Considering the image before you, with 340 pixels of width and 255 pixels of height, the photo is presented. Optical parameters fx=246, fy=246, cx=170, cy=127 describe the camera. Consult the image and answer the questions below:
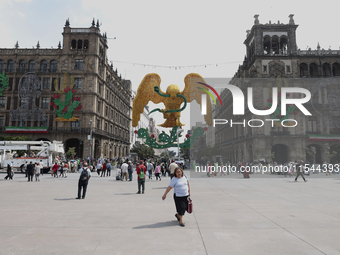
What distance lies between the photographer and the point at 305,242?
4840 mm

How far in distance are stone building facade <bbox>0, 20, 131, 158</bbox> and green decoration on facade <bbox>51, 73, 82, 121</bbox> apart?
268 mm

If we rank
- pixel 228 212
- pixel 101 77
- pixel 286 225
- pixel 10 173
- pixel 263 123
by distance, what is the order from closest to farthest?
pixel 286 225 < pixel 228 212 < pixel 10 173 < pixel 263 123 < pixel 101 77

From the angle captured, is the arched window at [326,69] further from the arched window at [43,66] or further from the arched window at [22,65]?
the arched window at [22,65]

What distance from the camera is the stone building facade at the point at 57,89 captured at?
46.0 meters

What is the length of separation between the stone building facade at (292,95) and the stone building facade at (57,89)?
2952 cm

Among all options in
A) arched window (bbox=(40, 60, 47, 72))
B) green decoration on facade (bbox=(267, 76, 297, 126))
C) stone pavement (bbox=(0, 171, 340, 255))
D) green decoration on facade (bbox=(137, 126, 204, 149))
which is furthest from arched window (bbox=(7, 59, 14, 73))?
green decoration on facade (bbox=(267, 76, 297, 126))

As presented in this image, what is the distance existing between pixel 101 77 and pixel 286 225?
163ft

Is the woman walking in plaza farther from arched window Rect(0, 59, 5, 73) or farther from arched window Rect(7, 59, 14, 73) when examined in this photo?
arched window Rect(0, 59, 5, 73)

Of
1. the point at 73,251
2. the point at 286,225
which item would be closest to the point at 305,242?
the point at 286,225

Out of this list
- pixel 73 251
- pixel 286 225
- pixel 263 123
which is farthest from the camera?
pixel 263 123

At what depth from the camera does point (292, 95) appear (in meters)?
45.9

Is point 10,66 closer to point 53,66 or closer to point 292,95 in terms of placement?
point 53,66

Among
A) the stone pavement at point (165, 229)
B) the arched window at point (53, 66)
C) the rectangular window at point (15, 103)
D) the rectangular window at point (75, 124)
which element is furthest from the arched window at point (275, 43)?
the rectangular window at point (15, 103)

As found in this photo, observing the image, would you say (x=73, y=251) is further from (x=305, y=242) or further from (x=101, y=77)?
(x=101, y=77)
